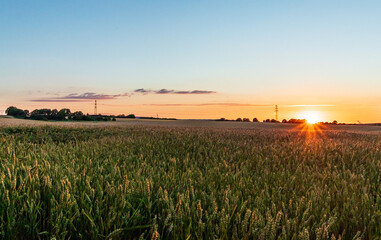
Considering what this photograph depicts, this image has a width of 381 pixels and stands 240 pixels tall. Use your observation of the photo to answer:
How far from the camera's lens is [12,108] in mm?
59500

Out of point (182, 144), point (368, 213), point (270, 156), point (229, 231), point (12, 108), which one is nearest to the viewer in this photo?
point (229, 231)

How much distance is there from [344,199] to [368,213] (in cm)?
40

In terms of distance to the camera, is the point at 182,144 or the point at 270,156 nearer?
the point at 270,156

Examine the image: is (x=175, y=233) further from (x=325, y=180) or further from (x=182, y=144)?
(x=182, y=144)

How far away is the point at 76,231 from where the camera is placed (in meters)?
2.28

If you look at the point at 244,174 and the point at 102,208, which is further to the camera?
the point at 244,174

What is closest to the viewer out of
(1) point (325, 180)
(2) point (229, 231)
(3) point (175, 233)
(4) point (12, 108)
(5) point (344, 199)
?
(3) point (175, 233)

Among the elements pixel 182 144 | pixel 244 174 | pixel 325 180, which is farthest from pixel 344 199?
pixel 182 144

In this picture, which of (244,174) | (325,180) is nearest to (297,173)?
(325,180)

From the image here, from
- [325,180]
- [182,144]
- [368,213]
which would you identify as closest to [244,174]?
[325,180]

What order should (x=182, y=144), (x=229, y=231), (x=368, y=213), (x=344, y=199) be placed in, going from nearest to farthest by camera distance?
(x=229, y=231) < (x=368, y=213) < (x=344, y=199) < (x=182, y=144)

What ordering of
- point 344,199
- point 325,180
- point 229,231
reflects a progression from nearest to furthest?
point 229,231 → point 344,199 → point 325,180

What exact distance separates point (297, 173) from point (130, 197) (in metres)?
2.59

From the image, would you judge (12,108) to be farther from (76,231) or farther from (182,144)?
(76,231)
